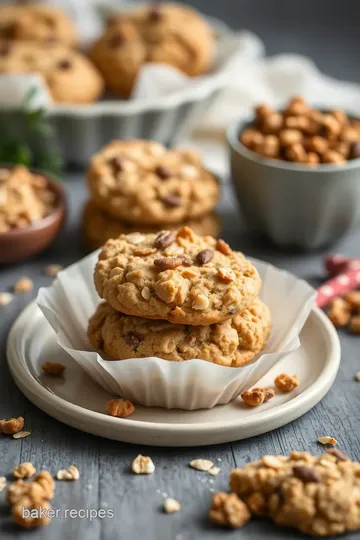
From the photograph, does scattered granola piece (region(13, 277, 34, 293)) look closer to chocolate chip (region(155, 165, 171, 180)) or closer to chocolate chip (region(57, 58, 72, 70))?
chocolate chip (region(155, 165, 171, 180))

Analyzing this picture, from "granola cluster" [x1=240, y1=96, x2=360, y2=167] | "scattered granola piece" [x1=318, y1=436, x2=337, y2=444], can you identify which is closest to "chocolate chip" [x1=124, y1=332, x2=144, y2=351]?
"scattered granola piece" [x1=318, y1=436, x2=337, y2=444]

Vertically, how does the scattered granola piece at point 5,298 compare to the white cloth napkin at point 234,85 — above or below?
below

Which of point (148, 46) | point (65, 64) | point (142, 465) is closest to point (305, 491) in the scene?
point (142, 465)

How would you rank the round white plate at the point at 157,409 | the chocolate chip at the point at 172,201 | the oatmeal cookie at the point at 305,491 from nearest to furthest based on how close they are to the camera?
the oatmeal cookie at the point at 305,491
the round white plate at the point at 157,409
the chocolate chip at the point at 172,201

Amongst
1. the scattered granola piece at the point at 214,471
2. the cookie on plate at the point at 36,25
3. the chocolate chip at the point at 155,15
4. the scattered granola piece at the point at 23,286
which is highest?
the chocolate chip at the point at 155,15

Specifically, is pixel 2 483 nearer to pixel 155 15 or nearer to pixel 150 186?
pixel 150 186

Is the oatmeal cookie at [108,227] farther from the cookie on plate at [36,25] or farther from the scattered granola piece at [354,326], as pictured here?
the cookie on plate at [36,25]

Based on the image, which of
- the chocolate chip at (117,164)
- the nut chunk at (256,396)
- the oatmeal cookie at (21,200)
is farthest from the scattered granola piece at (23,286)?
the nut chunk at (256,396)
